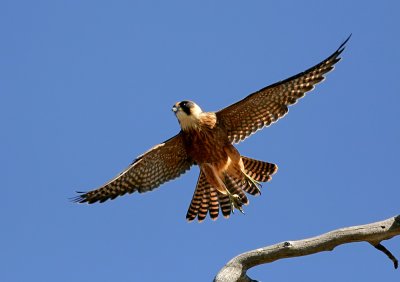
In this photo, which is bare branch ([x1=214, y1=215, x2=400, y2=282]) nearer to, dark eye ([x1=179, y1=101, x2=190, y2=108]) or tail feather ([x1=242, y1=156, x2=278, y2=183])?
tail feather ([x1=242, y1=156, x2=278, y2=183])

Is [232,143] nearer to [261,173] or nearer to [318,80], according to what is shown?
[261,173]

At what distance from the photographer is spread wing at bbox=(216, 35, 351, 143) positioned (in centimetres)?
834

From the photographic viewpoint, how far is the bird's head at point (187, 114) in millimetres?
8711

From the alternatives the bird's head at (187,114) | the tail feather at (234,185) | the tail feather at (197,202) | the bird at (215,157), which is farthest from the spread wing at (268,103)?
the tail feather at (197,202)

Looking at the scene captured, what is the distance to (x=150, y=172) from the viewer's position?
922cm

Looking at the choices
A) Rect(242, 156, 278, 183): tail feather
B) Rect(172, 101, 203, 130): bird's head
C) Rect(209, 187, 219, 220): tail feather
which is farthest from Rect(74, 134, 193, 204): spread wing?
Rect(242, 156, 278, 183): tail feather

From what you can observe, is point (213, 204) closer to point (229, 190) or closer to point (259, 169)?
point (229, 190)

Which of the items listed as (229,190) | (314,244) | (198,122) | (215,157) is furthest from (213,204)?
(314,244)

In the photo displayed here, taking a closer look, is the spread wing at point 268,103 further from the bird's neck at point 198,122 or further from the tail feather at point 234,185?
the tail feather at point 234,185

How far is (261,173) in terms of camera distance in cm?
900

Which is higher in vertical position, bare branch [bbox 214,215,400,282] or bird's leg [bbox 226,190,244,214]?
bird's leg [bbox 226,190,244,214]

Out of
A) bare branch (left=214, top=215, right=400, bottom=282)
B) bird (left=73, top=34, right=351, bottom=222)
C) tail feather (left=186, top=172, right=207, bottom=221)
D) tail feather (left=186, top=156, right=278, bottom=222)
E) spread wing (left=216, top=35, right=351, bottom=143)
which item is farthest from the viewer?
tail feather (left=186, top=172, right=207, bottom=221)

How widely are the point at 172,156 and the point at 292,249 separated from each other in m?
3.55

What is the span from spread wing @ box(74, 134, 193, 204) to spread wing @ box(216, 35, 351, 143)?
0.72 metres
